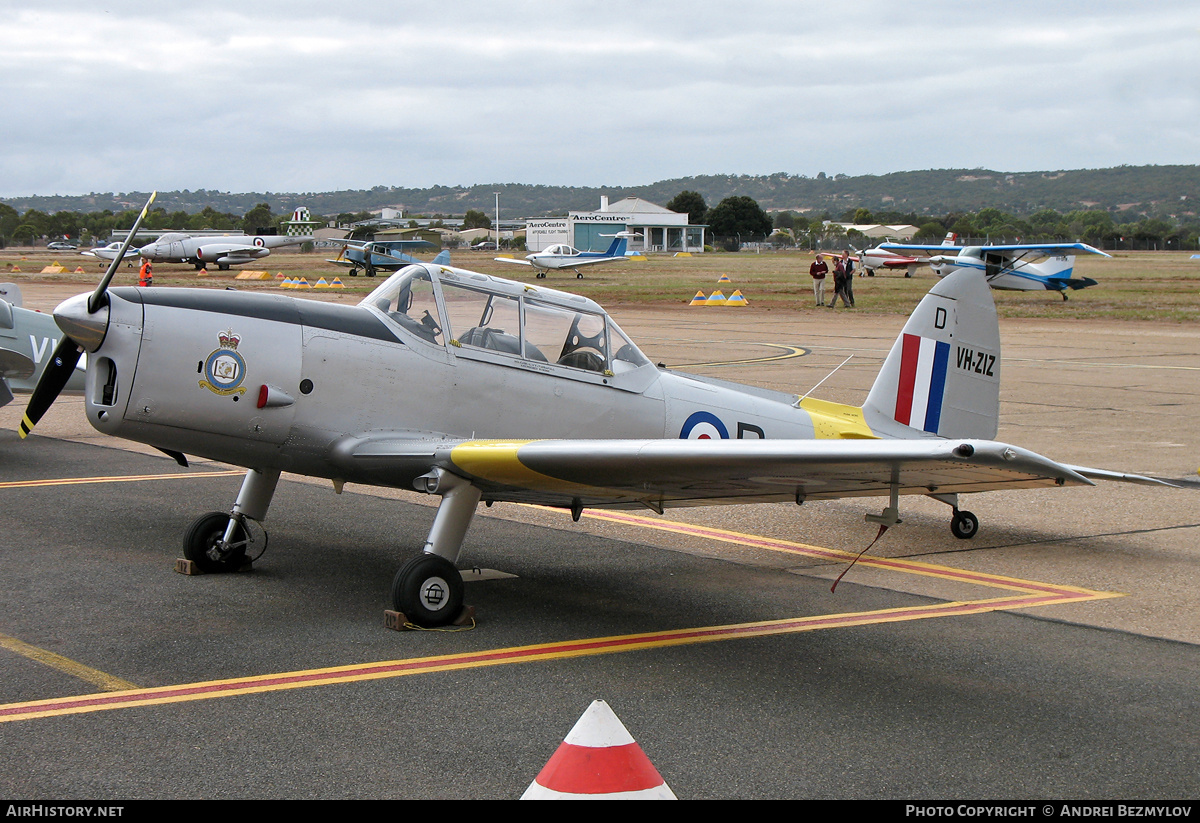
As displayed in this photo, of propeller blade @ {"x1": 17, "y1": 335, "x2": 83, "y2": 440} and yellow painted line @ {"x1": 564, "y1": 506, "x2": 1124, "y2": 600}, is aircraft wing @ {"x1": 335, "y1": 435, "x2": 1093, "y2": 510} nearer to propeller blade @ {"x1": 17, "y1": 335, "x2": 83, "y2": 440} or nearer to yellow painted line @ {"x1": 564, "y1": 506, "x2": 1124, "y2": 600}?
yellow painted line @ {"x1": 564, "y1": 506, "x2": 1124, "y2": 600}

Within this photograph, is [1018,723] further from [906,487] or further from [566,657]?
[566,657]

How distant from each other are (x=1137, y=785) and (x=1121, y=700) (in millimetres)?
1003

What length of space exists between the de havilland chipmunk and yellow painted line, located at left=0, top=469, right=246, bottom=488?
147 inches

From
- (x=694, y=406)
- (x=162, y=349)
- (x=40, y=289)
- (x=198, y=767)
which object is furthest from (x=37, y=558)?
(x=40, y=289)

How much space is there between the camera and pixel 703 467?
17.3ft

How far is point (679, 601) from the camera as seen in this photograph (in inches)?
263

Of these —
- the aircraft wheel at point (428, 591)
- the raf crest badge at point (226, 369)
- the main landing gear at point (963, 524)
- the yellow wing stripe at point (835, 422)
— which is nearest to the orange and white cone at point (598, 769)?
the aircraft wheel at point (428, 591)

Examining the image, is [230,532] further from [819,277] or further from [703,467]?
[819,277]

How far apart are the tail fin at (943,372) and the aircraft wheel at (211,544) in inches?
181

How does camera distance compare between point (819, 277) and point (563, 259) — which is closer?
point (819, 277)

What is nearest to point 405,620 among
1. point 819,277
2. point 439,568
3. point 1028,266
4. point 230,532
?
point 439,568

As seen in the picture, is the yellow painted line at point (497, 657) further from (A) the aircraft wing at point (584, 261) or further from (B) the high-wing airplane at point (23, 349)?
(A) the aircraft wing at point (584, 261)

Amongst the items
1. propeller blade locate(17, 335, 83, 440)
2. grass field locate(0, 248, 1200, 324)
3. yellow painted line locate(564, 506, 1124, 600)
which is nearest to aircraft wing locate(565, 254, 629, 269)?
grass field locate(0, 248, 1200, 324)

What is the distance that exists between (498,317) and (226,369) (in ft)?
5.56
